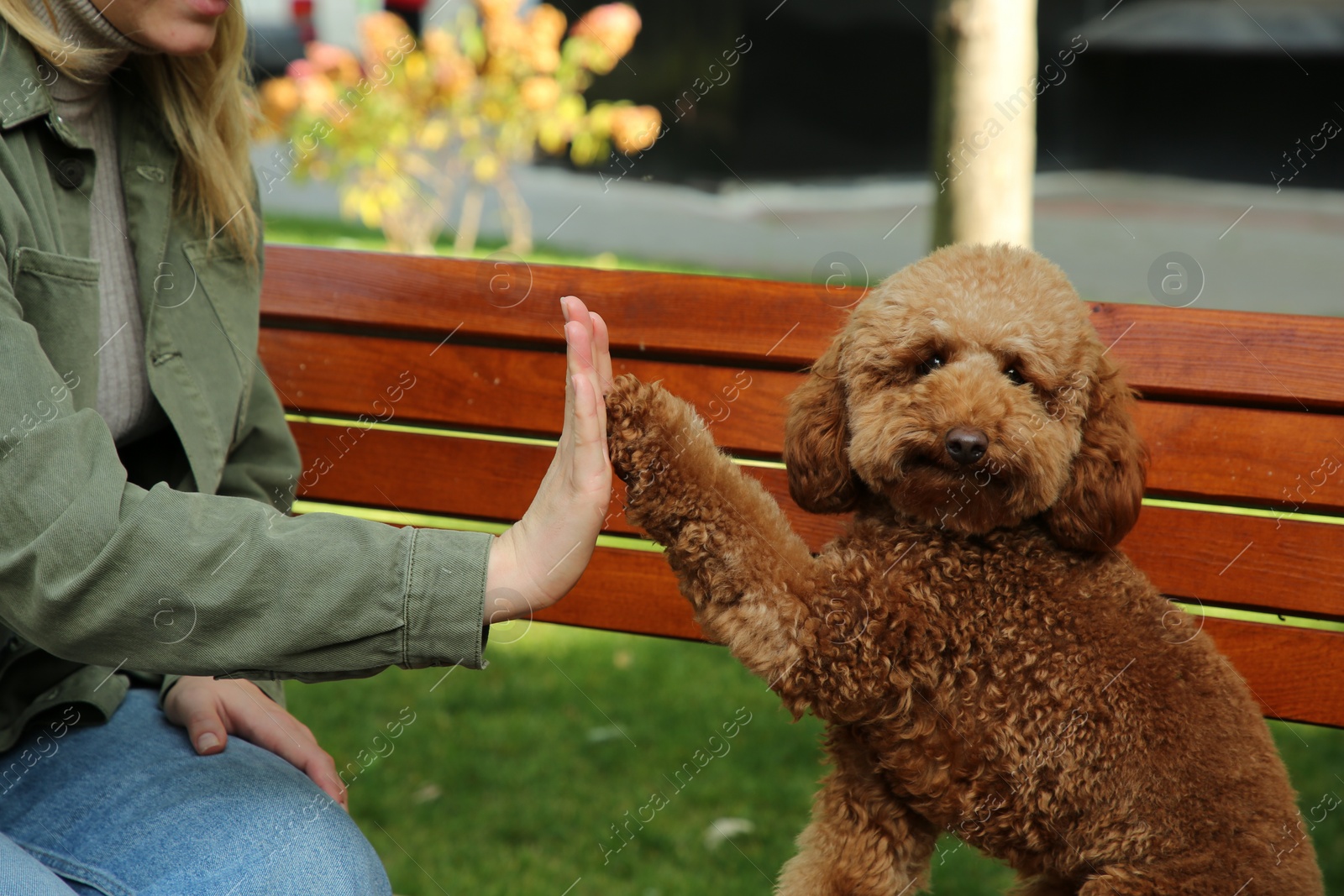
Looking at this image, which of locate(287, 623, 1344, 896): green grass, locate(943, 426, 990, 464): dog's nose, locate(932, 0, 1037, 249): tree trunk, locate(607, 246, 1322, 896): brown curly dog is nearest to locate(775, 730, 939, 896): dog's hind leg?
locate(607, 246, 1322, 896): brown curly dog

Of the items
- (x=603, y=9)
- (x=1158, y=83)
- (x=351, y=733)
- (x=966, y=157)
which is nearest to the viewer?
(x=351, y=733)

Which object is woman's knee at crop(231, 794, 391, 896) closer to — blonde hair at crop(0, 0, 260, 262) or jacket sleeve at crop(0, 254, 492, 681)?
jacket sleeve at crop(0, 254, 492, 681)

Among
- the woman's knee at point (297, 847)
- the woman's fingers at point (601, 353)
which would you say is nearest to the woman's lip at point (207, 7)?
the woman's fingers at point (601, 353)

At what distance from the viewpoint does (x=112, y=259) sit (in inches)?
79.9

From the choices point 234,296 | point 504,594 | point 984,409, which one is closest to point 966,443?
point 984,409

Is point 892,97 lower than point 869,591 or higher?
lower

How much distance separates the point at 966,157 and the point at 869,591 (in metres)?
2.79

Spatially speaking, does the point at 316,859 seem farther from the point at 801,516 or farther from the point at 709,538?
the point at 801,516

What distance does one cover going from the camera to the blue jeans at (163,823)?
5.30 feet

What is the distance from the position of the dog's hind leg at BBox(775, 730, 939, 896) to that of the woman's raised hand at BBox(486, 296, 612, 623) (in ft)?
1.92

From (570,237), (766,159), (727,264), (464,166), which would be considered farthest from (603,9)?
(766,159)

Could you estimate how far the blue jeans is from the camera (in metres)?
1.61

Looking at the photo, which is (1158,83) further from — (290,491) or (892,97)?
(290,491)

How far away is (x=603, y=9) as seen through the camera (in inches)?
295
